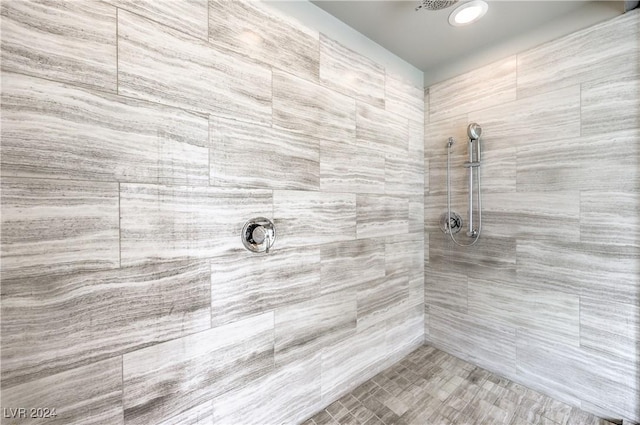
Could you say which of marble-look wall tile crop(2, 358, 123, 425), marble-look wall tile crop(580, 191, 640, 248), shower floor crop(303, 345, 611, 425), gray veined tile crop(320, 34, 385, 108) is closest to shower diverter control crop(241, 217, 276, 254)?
marble-look wall tile crop(2, 358, 123, 425)

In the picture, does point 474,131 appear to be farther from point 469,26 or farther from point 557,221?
point 557,221

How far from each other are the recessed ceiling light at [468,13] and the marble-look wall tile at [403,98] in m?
0.47

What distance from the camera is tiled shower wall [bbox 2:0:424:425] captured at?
80 cm

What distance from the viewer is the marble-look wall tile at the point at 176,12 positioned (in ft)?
3.11

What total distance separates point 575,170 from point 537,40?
828 millimetres

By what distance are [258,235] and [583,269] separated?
1770mm

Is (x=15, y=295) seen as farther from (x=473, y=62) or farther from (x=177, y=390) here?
(x=473, y=62)

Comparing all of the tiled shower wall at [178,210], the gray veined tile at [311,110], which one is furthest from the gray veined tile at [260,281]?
the gray veined tile at [311,110]

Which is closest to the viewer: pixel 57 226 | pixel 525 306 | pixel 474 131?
pixel 57 226

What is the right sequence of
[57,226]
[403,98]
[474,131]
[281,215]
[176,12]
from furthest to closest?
1. [403,98]
2. [474,131]
3. [281,215]
4. [176,12]
5. [57,226]

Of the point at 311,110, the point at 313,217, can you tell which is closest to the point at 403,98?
the point at 311,110

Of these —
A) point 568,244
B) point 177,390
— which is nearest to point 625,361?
point 568,244

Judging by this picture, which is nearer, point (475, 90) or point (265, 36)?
point (265, 36)

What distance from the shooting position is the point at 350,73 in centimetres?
162
